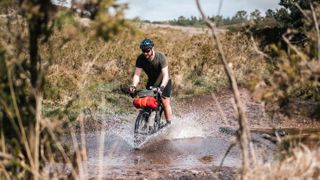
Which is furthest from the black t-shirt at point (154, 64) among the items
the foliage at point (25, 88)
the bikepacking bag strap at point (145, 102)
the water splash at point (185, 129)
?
the foliage at point (25, 88)

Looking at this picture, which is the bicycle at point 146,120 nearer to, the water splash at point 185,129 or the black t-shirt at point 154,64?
the black t-shirt at point 154,64

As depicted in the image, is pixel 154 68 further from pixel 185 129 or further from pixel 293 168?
pixel 293 168

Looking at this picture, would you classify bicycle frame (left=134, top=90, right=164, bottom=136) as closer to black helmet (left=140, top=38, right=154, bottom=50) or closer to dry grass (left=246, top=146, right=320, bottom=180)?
black helmet (left=140, top=38, right=154, bottom=50)

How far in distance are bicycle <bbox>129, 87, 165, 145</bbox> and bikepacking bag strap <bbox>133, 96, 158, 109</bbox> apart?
0.29 ft

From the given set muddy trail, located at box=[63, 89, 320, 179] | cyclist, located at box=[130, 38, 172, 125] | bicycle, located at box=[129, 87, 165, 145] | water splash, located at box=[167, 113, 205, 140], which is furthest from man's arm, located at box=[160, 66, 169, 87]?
water splash, located at box=[167, 113, 205, 140]

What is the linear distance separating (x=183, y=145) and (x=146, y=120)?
3.07ft

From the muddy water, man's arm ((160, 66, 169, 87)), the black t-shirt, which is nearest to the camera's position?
the muddy water

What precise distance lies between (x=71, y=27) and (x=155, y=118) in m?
7.45

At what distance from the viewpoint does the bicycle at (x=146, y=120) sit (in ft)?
35.3

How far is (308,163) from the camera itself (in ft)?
14.9

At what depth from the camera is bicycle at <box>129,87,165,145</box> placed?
10.8 m

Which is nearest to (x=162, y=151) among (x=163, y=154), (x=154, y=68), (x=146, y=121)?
(x=163, y=154)

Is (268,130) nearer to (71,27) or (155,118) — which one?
(155,118)

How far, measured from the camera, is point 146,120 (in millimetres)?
10984
